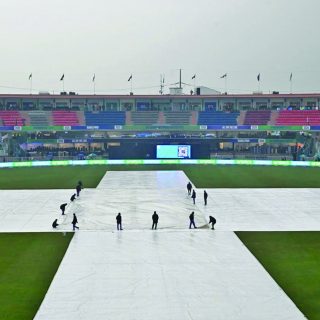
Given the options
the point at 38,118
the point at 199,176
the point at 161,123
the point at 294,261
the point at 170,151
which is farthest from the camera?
the point at 161,123

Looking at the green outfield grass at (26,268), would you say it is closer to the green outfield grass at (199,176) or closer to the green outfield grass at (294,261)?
the green outfield grass at (294,261)

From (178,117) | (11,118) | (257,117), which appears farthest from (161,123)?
(11,118)

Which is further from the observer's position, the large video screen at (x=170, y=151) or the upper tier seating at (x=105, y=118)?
the upper tier seating at (x=105, y=118)

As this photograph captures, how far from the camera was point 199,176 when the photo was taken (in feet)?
192

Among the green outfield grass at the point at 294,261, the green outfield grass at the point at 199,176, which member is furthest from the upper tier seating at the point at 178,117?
the green outfield grass at the point at 294,261

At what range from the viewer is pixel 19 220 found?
32.8m

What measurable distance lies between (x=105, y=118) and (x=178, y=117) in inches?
625

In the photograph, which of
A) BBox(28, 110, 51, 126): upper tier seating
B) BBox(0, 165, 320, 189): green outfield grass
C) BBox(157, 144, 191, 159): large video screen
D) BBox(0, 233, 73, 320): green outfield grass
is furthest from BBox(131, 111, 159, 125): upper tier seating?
BBox(0, 233, 73, 320): green outfield grass

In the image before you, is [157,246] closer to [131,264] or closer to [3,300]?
[131,264]

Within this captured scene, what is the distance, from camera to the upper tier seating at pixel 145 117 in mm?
99312

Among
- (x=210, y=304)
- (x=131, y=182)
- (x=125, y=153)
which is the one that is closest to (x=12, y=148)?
(x=125, y=153)

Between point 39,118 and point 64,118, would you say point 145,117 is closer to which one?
point 64,118

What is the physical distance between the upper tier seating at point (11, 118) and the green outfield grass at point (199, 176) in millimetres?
29935

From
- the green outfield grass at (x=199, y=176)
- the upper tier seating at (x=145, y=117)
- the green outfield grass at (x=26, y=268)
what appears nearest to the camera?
the green outfield grass at (x=26, y=268)
